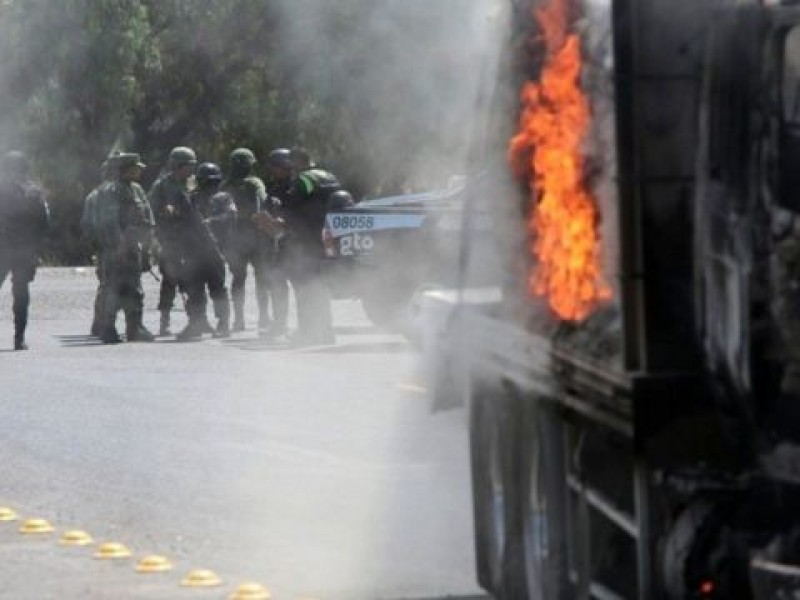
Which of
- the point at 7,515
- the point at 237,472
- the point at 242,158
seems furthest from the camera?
the point at 242,158

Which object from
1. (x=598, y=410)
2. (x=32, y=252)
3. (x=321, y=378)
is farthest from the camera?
(x=32, y=252)

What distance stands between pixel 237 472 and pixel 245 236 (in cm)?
1251

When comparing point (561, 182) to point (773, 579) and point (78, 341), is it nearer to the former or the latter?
point (773, 579)

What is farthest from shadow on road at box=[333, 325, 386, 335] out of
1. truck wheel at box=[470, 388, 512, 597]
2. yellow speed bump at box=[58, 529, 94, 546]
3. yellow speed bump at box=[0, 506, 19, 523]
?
truck wheel at box=[470, 388, 512, 597]

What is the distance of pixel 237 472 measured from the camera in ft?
47.9

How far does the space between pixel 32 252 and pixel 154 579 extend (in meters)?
14.5

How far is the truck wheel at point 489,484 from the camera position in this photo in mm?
9336

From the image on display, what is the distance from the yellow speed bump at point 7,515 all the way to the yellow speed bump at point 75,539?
796 millimetres

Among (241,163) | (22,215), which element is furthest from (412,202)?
(22,215)

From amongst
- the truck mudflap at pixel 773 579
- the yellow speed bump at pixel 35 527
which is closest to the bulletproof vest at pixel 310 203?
the yellow speed bump at pixel 35 527

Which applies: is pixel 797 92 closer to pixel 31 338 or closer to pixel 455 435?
pixel 455 435

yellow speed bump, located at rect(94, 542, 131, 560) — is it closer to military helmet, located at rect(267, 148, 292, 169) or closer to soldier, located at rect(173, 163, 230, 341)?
military helmet, located at rect(267, 148, 292, 169)

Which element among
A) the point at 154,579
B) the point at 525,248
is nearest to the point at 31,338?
the point at 154,579

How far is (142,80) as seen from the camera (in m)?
33.7
